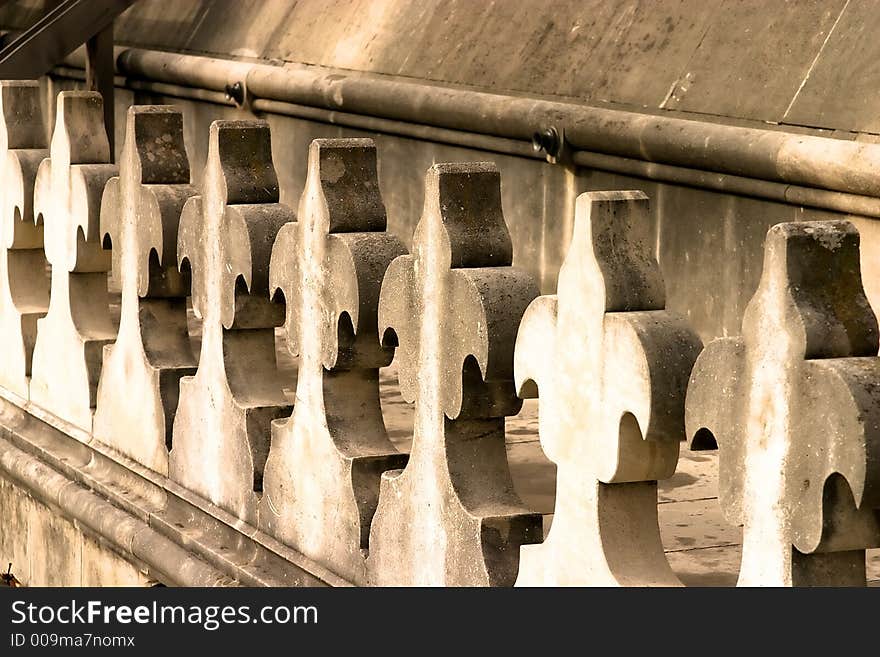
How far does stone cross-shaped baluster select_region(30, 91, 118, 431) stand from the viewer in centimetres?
522

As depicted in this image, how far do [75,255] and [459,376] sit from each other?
198 cm

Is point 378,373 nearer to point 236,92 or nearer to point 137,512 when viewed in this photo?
point 137,512

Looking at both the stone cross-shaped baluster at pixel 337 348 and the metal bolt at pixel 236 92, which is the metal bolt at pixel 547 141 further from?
the stone cross-shaped baluster at pixel 337 348

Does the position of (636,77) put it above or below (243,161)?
above

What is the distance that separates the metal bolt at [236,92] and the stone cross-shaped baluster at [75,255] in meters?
3.75

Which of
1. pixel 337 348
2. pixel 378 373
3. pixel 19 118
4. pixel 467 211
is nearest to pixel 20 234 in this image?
pixel 19 118

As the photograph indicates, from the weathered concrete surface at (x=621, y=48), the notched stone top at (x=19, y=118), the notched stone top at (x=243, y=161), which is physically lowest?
the notched stone top at (x=243, y=161)

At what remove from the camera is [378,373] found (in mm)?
4379

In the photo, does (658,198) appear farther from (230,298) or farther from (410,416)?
(230,298)

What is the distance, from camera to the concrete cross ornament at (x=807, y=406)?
272 cm

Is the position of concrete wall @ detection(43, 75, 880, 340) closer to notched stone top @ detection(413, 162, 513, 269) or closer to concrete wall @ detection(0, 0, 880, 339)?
concrete wall @ detection(0, 0, 880, 339)

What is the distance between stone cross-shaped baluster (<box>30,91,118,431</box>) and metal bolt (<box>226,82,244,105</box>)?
3.75m

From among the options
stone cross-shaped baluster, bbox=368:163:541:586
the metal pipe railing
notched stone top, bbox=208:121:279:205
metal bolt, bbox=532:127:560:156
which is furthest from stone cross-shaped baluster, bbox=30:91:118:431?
metal bolt, bbox=532:127:560:156

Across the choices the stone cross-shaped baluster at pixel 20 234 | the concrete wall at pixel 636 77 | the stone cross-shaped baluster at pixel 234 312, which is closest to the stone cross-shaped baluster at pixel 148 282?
the stone cross-shaped baluster at pixel 234 312
